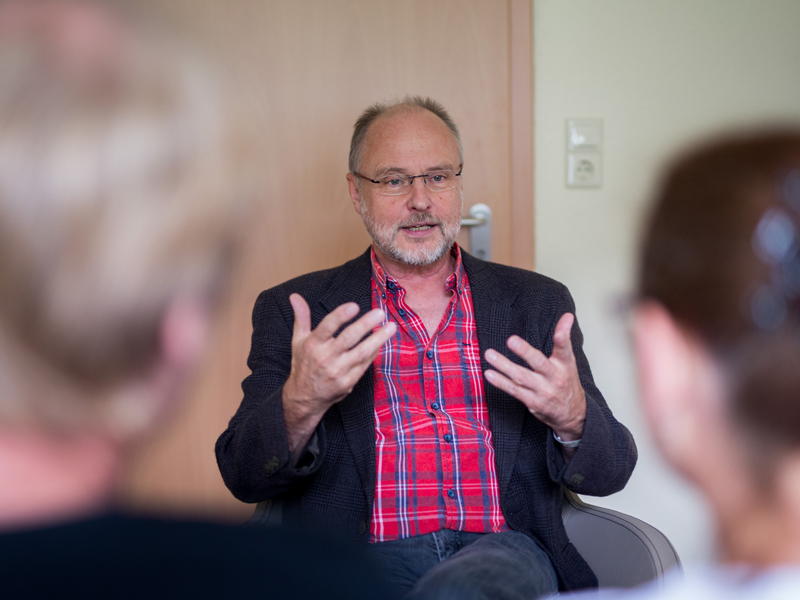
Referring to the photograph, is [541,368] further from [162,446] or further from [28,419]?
[162,446]

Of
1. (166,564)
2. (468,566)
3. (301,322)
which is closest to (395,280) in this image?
(301,322)

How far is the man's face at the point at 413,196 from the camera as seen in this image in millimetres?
1434

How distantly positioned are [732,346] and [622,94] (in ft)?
5.13

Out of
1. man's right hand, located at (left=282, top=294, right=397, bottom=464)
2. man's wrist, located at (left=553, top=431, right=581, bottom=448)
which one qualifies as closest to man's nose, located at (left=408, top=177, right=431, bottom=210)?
man's right hand, located at (left=282, top=294, right=397, bottom=464)

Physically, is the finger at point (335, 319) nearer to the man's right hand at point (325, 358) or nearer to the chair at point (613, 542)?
the man's right hand at point (325, 358)

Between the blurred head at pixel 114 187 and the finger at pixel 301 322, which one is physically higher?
the blurred head at pixel 114 187

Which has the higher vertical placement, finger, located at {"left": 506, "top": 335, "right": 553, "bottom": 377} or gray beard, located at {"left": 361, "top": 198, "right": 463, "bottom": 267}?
gray beard, located at {"left": 361, "top": 198, "right": 463, "bottom": 267}

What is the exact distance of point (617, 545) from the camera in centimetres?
111

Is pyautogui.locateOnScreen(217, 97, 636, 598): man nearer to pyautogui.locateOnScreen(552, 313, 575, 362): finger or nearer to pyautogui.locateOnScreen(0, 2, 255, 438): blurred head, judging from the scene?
pyautogui.locateOnScreen(552, 313, 575, 362): finger

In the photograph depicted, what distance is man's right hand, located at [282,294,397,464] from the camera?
1.00 m

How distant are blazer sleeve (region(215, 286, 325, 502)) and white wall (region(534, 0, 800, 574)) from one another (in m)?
0.84

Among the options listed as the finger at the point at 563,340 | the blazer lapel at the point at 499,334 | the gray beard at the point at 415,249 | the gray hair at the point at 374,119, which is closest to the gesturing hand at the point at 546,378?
the finger at the point at 563,340

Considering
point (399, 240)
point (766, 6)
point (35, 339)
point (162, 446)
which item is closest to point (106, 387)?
point (35, 339)

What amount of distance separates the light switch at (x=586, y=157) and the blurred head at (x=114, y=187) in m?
0.89
